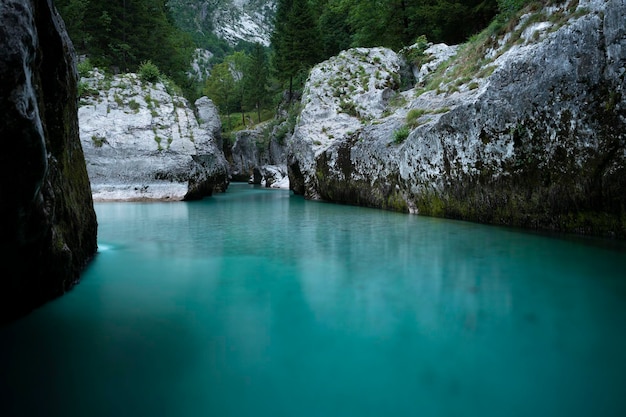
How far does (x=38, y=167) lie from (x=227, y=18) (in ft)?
450

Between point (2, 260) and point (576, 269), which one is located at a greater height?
point (2, 260)

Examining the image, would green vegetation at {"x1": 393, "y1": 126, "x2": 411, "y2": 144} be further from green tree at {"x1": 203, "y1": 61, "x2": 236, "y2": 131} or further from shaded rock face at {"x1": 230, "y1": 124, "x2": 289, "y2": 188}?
green tree at {"x1": 203, "y1": 61, "x2": 236, "y2": 131}

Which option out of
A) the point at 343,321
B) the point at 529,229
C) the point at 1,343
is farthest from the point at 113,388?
the point at 529,229

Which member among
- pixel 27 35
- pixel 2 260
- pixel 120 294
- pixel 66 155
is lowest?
pixel 120 294

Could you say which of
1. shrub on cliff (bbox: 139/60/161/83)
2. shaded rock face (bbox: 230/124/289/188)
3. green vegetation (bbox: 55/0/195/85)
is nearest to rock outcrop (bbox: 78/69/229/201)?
shrub on cliff (bbox: 139/60/161/83)

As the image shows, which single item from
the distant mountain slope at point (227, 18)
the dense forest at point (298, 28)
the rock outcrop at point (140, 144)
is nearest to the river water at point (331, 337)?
the dense forest at point (298, 28)

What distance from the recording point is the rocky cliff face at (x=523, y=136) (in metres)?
6.12

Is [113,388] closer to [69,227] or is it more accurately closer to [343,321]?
[343,321]

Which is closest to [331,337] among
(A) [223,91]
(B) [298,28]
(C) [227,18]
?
(B) [298,28]

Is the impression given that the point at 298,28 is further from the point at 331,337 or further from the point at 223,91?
the point at 331,337

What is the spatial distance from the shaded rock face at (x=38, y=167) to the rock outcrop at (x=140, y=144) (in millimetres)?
12409

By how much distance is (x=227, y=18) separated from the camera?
120 m

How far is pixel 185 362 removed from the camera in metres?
2.70

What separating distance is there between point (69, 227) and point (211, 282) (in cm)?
194
